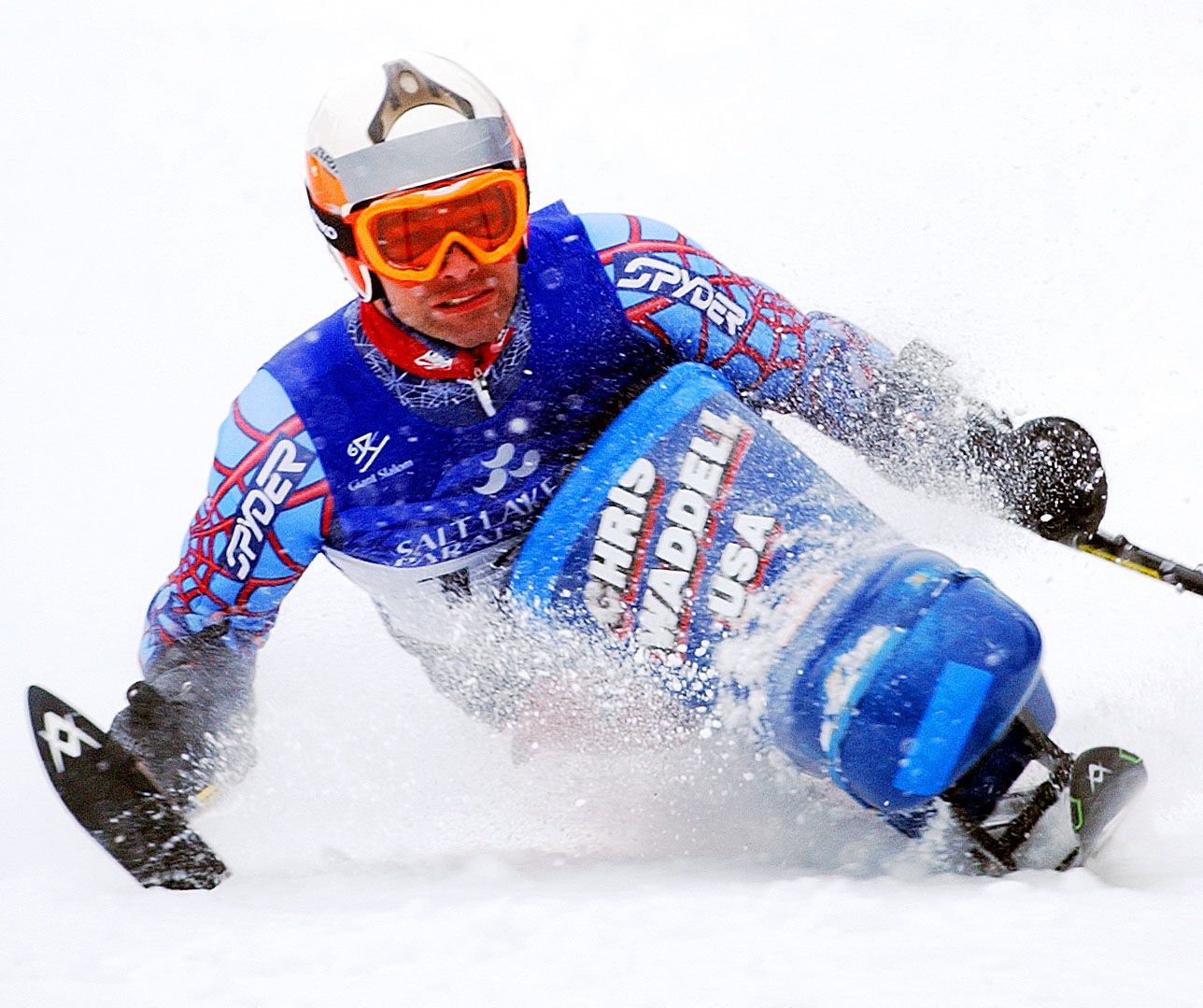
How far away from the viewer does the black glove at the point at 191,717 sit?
8.91ft

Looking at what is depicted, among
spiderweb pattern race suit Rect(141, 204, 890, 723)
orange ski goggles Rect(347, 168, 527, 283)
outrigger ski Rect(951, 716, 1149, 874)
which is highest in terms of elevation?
orange ski goggles Rect(347, 168, 527, 283)

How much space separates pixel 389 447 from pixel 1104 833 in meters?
1.39

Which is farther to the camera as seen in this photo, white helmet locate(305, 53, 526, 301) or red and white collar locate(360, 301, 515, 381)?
red and white collar locate(360, 301, 515, 381)

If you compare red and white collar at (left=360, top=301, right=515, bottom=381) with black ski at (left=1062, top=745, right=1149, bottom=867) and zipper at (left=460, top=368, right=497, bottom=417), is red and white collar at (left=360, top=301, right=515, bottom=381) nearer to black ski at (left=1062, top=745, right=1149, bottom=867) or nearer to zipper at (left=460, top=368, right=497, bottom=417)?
zipper at (left=460, top=368, right=497, bottom=417)

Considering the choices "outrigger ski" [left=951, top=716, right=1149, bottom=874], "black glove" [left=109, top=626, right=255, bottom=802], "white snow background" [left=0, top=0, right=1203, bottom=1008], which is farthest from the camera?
"black glove" [left=109, top=626, right=255, bottom=802]

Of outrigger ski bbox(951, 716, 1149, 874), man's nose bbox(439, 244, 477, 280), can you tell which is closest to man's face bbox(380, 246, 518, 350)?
man's nose bbox(439, 244, 477, 280)

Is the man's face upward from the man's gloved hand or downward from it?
upward

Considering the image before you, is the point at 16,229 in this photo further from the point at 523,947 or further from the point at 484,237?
the point at 523,947

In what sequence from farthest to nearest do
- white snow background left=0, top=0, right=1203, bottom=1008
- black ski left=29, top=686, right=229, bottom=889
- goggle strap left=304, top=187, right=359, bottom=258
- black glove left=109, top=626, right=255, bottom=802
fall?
black glove left=109, top=626, right=255, bottom=802
goggle strap left=304, top=187, right=359, bottom=258
black ski left=29, top=686, right=229, bottom=889
white snow background left=0, top=0, right=1203, bottom=1008

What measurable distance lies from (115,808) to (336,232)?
1083 millimetres

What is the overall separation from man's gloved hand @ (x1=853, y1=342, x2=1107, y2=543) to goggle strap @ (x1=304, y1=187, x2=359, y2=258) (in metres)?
1.04

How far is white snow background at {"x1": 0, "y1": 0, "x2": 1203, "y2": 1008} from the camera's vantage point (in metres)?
1.96

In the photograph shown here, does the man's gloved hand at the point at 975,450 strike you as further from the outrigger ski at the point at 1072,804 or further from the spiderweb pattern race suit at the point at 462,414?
the outrigger ski at the point at 1072,804

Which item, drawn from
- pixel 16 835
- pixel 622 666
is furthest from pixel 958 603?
pixel 16 835
